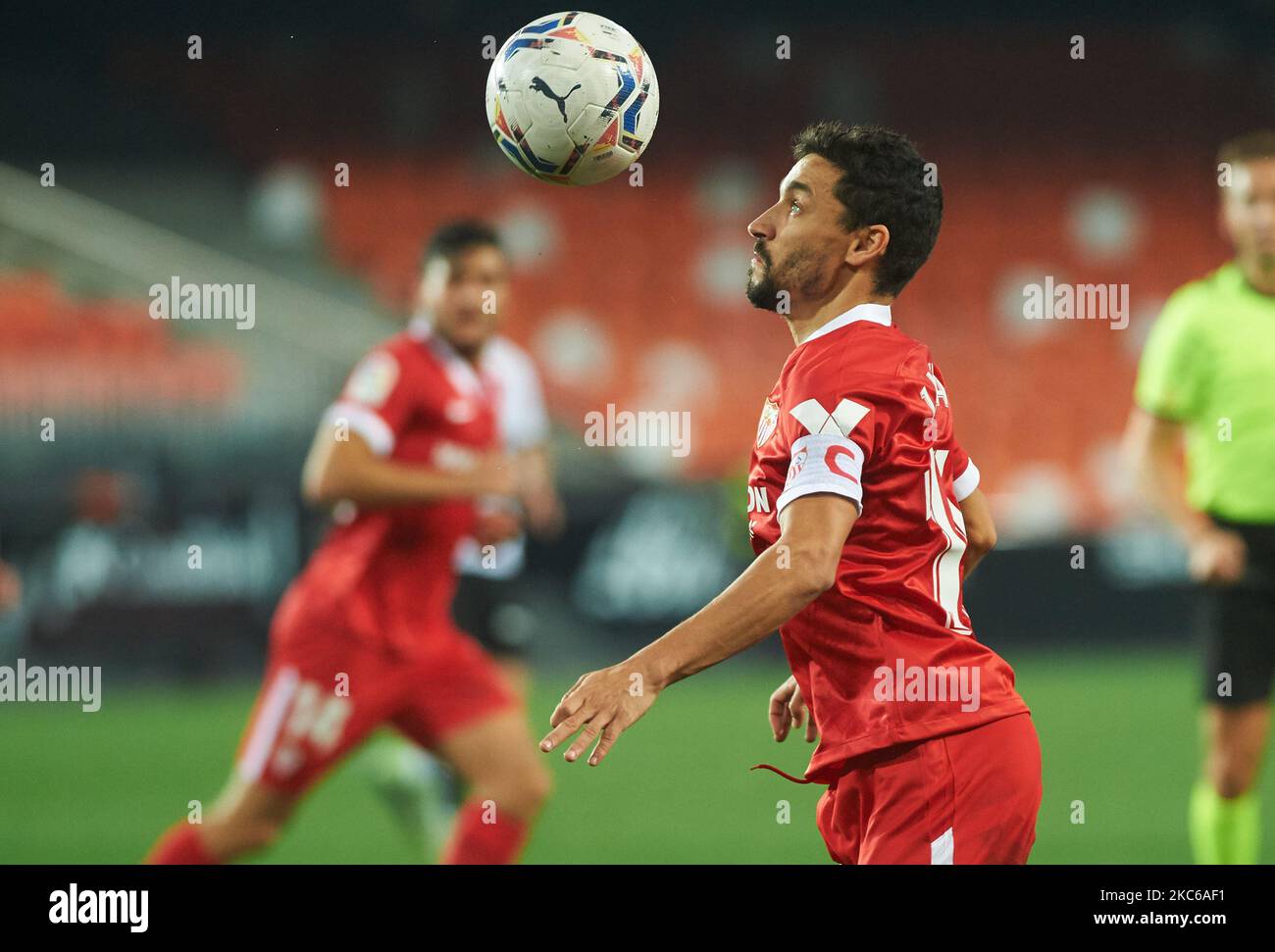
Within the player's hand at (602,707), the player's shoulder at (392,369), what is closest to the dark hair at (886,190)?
the player's hand at (602,707)

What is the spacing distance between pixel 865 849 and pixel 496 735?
181 cm

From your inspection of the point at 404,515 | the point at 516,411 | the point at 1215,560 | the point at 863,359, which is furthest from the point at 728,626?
the point at 516,411

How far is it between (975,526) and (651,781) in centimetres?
460

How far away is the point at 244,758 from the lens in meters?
4.36

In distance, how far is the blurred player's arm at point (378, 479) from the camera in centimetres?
457

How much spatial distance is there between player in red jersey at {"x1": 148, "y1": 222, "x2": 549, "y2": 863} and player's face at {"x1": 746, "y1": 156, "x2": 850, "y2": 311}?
5.56 feet

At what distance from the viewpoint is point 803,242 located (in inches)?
123

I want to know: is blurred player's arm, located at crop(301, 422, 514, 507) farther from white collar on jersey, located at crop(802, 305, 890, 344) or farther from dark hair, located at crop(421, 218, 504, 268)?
white collar on jersey, located at crop(802, 305, 890, 344)

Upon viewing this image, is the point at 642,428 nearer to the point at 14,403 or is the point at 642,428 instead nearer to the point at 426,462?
the point at 14,403

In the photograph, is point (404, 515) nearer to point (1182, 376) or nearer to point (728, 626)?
point (728, 626)

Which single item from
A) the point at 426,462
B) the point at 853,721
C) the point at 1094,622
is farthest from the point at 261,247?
the point at 853,721

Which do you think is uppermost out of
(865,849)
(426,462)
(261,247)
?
(261,247)

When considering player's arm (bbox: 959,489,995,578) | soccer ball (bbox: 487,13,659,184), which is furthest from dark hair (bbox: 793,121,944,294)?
soccer ball (bbox: 487,13,659,184)

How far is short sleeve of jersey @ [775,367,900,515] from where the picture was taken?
2.69m
